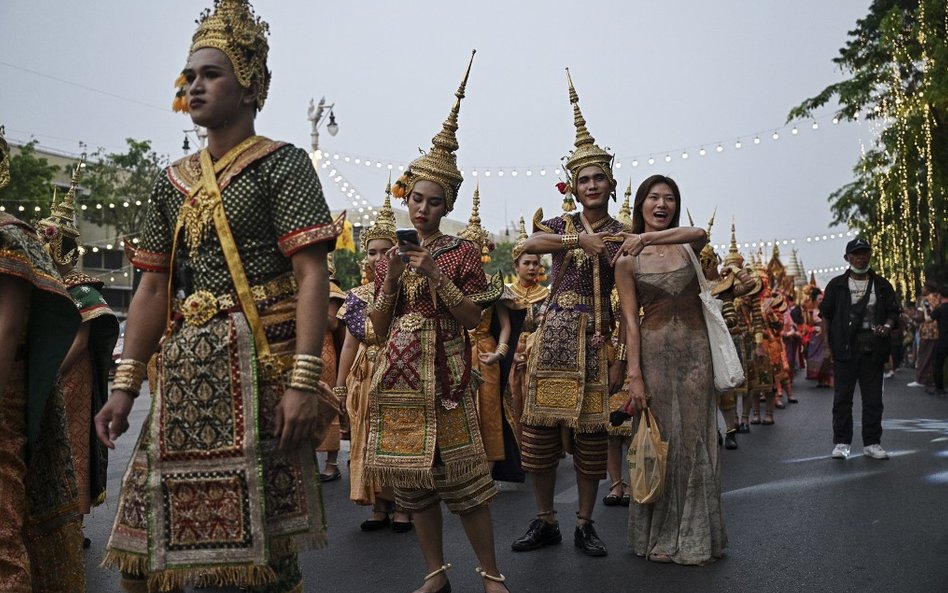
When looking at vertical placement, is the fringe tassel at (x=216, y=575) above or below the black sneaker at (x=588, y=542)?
above

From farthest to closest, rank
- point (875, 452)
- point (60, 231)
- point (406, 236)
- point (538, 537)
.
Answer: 1. point (875, 452)
2. point (60, 231)
3. point (538, 537)
4. point (406, 236)

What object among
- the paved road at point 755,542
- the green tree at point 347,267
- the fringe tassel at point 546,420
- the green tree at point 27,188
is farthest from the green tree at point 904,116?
the green tree at point 347,267

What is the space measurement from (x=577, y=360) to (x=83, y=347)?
306 cm

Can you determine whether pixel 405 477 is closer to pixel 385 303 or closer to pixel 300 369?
pixel 385 303

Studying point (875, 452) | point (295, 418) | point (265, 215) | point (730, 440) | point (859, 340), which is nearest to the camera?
point (295, 418)

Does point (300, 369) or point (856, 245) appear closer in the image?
point (300, 369)

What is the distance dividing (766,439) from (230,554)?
9062mm

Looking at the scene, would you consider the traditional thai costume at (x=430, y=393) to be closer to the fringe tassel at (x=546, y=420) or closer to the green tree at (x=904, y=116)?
the fringe tassel at (x=546, y=420)

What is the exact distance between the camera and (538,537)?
220 inches

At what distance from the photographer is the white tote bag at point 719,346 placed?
538 cm

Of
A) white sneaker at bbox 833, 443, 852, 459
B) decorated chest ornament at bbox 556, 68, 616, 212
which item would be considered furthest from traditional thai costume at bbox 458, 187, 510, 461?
white sneaker at bbox 833, 443, 852, 459

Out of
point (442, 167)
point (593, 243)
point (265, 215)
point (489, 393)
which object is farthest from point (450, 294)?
point (489, 393)

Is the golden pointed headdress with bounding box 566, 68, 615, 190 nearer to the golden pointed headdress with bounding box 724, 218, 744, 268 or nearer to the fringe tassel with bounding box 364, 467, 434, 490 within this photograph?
the fringe tassel with bounding box 364, 467, 434, 490

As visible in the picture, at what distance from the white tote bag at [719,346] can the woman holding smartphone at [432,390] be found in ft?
4.84
